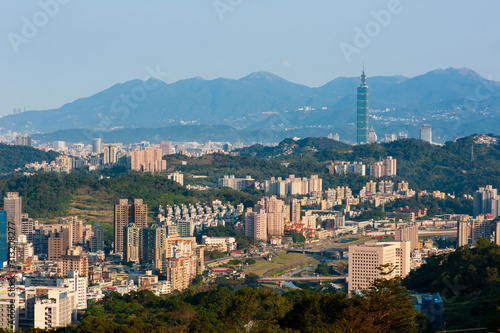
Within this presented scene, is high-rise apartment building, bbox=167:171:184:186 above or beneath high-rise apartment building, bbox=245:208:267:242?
above

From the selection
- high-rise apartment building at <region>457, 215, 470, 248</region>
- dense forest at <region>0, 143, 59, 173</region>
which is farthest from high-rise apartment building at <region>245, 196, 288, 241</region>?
dense forest at <region>0, 143, 59, 173</region>

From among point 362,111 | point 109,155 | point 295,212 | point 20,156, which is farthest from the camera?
point 362,111

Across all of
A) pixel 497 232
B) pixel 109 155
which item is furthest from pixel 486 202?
pixel 109 155

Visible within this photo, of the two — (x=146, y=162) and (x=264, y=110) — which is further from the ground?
(x=264, y=110)

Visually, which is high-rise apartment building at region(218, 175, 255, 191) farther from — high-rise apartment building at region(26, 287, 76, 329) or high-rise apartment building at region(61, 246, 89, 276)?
high-rise apartment building at region(26, 287, 76, 329)

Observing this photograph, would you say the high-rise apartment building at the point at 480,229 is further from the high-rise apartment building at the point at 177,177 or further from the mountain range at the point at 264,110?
the mountain range at the point at 264,110

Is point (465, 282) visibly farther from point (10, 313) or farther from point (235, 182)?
point (235, 182)
